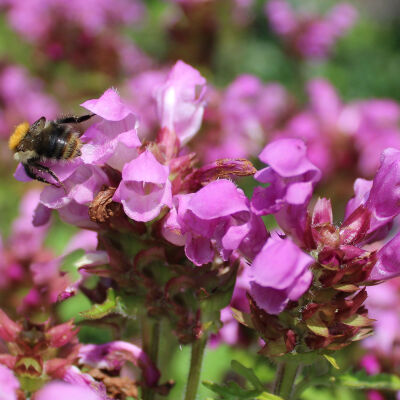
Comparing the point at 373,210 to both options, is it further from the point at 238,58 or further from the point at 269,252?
the point at 238,58

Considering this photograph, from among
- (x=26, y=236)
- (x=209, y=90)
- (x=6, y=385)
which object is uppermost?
(x=209, y=90)

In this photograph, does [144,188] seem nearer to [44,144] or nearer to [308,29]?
[44,144]

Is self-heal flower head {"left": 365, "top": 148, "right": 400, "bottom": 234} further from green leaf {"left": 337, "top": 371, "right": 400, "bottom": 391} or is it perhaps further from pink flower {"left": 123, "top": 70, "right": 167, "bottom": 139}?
pink flower {"left": 123, "top": 70, "right": 167, "bottom": 139}

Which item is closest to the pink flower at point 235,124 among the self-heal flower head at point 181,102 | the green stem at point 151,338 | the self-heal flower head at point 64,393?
the self-heal flower head at point 181,102

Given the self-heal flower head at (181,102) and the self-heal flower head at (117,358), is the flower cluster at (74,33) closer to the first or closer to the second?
the self-heal flower head at (181,102)

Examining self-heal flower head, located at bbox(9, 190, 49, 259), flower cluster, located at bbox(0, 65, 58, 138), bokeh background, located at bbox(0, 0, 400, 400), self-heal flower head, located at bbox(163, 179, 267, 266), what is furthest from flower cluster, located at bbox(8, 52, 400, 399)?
flower cluster, located at bbox(0, 65, 58, 138)

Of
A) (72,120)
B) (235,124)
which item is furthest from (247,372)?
(235,124)

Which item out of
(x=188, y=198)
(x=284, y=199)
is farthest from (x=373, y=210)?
(x=188, y=198)
